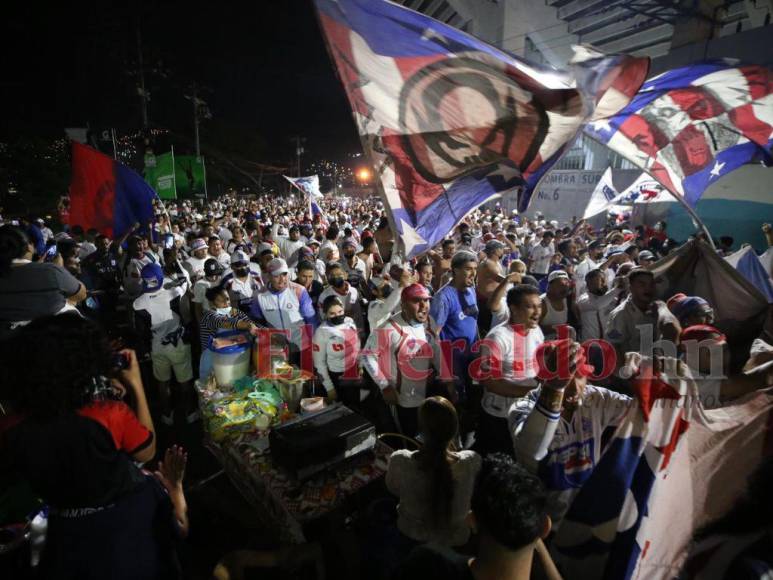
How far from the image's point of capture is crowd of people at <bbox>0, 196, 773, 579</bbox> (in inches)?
67.6

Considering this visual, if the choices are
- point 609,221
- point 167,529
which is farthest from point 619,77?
point 609,221

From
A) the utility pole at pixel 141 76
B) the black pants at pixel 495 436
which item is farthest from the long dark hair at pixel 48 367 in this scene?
the utility pole at pixel 141 76

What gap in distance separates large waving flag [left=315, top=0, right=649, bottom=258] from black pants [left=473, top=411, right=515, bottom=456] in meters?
1.66

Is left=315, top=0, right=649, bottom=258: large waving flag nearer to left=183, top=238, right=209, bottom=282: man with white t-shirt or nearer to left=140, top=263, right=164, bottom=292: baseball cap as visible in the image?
left=140, top=263, right=164, bottom=292: baseball cap

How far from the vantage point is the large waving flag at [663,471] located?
195 cm

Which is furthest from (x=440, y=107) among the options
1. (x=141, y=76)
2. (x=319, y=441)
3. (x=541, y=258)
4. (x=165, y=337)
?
(x=141, y=76)

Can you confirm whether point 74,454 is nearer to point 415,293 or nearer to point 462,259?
point 415,293

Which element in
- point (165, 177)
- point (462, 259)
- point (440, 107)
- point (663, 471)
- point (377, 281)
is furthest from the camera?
point (165, 177)

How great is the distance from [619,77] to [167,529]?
3583 mm

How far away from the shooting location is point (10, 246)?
11.9 feet

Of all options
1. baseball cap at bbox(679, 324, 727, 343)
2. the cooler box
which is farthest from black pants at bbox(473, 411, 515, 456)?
baseball cap at bbox(679, 324, 727, 343)

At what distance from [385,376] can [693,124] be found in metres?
4.29

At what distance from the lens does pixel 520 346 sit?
3.42m

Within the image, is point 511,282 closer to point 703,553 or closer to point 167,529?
point 703,553
